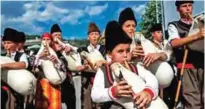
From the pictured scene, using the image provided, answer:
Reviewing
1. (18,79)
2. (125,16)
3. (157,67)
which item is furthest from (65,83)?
(157,67)

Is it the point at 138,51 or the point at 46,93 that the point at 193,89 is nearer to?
the point at 138,51

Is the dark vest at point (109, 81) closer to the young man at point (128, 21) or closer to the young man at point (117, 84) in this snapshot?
the young man at point (117, 84)

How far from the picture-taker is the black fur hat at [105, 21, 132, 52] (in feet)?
12.1

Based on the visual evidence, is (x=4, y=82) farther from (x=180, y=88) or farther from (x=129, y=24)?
(x=180, y=88)

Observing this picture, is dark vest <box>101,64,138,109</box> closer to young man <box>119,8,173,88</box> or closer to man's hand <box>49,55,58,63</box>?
young man <box>119,8,173,88</box>

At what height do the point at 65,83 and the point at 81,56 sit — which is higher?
the point at 81,56

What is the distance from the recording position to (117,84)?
340cm

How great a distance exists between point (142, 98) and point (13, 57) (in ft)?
6.81

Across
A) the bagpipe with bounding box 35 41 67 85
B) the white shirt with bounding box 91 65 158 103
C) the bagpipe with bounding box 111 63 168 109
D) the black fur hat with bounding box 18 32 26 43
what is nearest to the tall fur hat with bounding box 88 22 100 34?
the bagpipe with bounding box 35 41 67 85

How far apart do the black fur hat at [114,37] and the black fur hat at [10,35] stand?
174cm

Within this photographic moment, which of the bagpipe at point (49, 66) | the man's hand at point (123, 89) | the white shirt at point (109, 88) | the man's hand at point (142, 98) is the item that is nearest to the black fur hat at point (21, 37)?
the bagpipe at point (49, 66)

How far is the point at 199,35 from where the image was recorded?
13.0ft

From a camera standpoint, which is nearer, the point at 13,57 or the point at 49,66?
the point at 13,57

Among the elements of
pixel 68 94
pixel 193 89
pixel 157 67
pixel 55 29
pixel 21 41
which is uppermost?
pixel 55 29
